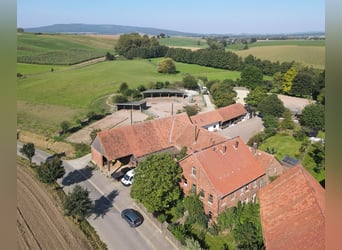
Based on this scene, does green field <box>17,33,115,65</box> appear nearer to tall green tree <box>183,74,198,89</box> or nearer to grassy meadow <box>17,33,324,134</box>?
grassy meadow <box>17,33,324,134</box>

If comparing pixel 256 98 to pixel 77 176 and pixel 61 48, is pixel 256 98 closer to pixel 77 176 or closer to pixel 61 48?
pixel 77 176

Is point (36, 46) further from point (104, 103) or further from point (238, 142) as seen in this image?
point (238, 142)

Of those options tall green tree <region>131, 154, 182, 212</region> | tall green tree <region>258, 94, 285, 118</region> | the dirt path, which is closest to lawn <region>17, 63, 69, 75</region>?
tall green tree <region>258, 94, 285, 118</region>

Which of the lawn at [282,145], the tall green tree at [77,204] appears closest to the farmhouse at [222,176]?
the tall green tree at [77,204]

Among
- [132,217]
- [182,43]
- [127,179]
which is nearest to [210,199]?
[132,217]

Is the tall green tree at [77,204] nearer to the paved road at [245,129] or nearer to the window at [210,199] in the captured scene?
the window at [210,199]
